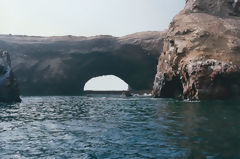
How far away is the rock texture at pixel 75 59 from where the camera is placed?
299ft

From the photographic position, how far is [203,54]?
43812 millimetres

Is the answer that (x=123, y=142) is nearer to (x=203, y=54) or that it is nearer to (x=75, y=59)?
(x=203, y=54)

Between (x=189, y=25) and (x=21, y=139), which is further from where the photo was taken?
(x=189, y=25)

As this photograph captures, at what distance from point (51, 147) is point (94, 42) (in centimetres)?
8609

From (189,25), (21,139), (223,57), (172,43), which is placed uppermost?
(189,25)

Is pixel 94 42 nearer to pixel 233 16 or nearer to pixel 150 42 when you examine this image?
pixel 150 42

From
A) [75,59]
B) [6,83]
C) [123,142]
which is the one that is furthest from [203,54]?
[75,59]

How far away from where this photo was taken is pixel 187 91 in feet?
140

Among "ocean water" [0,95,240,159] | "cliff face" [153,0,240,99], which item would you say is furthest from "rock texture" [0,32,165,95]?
"ocean water" [0,95,240,159]

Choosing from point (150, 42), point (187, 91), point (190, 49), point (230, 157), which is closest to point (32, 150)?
point (230, 157)

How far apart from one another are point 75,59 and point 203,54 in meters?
59.4

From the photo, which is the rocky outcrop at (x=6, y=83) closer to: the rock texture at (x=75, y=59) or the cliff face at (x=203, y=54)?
the cliff face at (x=203, y=54)

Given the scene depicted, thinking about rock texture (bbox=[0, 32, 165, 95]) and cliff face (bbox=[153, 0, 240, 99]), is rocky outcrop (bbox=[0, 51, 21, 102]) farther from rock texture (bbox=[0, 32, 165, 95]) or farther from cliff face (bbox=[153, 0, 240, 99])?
rock texture (bbox=[0, 32, 165, 95])

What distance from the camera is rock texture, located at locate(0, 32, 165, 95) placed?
3590 inches
